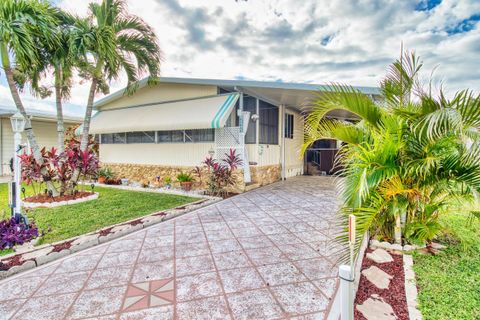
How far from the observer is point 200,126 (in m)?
9.30

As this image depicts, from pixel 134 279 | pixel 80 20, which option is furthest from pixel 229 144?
pixel 134 279

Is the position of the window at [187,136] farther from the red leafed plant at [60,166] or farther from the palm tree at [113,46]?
Answer: the red leafed plant at [60,166]

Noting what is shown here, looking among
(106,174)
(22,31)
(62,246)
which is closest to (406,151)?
(62,246)

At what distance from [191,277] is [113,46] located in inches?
278

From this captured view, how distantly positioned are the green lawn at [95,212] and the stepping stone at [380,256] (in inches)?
213

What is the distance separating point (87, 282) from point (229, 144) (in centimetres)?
718

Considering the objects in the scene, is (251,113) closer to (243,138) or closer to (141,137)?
(243,138)

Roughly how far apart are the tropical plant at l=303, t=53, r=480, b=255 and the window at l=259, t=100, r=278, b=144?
7.13 m

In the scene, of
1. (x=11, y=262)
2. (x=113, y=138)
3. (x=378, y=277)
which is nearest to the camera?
(x=378, y=277)

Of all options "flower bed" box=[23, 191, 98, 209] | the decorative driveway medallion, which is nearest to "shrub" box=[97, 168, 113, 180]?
"flower bed" box=[23, 191, 98, 209]

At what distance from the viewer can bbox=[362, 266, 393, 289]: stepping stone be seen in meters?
3.21

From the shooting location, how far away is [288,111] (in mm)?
13586

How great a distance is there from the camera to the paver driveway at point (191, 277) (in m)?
2.80

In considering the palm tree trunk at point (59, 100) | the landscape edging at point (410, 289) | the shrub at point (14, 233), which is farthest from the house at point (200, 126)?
the shrub at point (14, 233)
